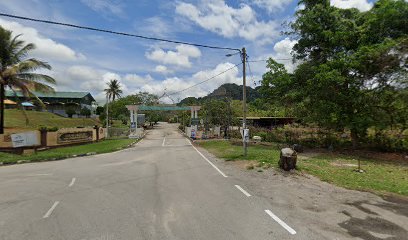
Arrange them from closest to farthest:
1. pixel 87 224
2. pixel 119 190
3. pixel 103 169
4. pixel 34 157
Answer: pixel 87 224, pixel 119 190, pixel 103 169, pixel 34 157

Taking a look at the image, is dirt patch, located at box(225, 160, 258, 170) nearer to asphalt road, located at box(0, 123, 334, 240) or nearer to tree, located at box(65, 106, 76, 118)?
asphalt road, located at box(0, 123, 334, 240)

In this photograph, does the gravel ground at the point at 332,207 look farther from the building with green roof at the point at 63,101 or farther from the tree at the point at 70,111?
the building with green roof at the point at 63,101

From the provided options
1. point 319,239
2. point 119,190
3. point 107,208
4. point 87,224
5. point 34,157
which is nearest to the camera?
point 319,239

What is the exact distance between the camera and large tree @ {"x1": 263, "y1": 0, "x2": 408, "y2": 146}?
20062 millimetres

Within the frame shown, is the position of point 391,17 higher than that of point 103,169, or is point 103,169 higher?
point 391,17

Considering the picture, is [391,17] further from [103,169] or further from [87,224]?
[87,224]

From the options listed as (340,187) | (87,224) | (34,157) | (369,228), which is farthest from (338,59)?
(34,157)

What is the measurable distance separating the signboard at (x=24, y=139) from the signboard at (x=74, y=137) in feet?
9.50

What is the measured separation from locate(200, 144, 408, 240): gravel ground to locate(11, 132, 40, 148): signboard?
19.5m

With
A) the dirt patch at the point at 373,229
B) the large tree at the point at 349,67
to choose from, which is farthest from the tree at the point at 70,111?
the dirt patch at the point at 373,229

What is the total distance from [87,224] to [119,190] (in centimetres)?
341

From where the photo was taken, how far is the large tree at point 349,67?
20.1 m

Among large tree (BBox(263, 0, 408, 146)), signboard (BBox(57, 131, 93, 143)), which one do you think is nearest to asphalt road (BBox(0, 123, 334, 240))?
large tree (BBox(263, 0, 408, 146))

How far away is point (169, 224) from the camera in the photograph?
648 cm
